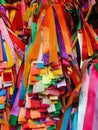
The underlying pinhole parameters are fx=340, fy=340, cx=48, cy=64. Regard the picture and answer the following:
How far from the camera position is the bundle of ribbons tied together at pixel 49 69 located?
1083 mm

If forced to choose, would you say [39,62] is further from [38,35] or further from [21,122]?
[21,122]

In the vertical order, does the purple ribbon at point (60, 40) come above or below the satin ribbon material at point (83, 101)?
above

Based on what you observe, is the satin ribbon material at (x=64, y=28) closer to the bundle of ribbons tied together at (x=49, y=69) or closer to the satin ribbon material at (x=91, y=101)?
the bundle of ribbons tied together at (x=49, y=69)

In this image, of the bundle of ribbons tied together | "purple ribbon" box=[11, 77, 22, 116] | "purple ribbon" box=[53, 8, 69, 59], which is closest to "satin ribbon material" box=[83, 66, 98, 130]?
the bundle of ribbons tied together

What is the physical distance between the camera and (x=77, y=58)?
125cm

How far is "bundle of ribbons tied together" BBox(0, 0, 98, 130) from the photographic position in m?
1.08

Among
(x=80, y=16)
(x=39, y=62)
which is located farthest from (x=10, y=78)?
(x=80, y=16)

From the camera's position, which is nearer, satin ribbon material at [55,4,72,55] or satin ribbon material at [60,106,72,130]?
satin ribbon material at [60,106,72,130]

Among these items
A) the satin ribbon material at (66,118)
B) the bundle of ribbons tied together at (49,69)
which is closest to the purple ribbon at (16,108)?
the bundle of ribbons tied together at (49,69)

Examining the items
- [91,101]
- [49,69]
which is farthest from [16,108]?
[91,101]

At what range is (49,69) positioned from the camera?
1.14 metres

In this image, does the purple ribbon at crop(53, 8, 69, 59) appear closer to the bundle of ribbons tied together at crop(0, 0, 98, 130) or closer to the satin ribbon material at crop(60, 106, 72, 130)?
the bundle of ribbons tied together at crop(0, 0, 98, 130)

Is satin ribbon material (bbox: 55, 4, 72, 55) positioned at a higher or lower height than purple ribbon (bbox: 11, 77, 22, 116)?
higher

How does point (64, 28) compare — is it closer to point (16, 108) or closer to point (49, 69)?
point (49, 69)
